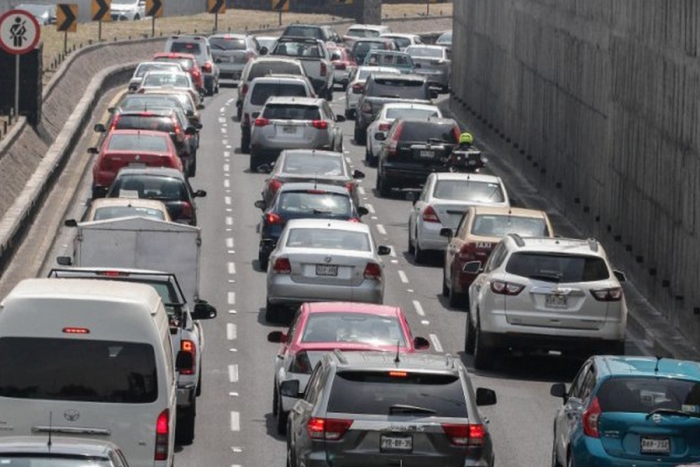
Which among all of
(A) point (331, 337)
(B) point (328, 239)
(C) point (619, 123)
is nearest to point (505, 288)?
(B) point (328, 239)

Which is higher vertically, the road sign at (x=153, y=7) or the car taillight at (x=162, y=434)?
the car taillight at (x=162, y=434)

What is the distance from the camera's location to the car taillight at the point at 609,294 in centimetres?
2688

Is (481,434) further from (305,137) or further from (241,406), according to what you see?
(305,137)

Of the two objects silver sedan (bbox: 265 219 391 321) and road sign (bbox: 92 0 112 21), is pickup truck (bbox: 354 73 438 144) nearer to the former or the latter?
road sign (bbox: 92 0 112 21)

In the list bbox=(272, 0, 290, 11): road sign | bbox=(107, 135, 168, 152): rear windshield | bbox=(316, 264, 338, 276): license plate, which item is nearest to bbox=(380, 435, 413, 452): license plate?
bbox=(316, 264, 338, 276): license plate

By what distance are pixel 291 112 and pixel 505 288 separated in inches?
931

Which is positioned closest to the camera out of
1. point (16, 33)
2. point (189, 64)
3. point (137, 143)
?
point (137, 143)

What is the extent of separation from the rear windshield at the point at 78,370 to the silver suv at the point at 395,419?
4.46ft

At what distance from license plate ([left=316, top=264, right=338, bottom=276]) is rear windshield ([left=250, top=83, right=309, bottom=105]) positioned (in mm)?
24970

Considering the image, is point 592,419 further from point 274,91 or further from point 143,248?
point 274,91

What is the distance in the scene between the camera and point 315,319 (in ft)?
75.0

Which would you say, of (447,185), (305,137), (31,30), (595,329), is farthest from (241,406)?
(305,137)

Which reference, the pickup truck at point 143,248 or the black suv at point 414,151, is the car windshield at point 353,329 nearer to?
the pickup truck at point 143,248

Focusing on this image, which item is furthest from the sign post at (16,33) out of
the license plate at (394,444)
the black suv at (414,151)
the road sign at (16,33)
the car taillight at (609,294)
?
the license plate at (394,444)
